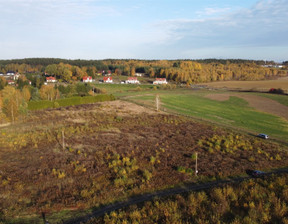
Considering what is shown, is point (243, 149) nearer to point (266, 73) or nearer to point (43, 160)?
point (43, 160)

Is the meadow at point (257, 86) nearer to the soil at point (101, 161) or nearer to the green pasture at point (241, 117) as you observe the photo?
the green pasture at point (241, 117)

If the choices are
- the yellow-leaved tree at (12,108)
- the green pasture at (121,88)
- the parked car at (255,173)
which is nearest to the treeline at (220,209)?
the parked car at (255,173)

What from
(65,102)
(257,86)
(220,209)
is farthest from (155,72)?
(220,209)

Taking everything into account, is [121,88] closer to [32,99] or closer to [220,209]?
[32,99]

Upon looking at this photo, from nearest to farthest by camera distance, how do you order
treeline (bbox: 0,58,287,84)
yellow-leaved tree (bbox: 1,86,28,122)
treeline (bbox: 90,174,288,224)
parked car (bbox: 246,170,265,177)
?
treeline (bbox: 90,174,288,224)
parked car (bbox: 246,170,265,177)
yellow-leaved tree (bbox: 1,86,28,122)
treeline (bbox: 0,58,287,84)

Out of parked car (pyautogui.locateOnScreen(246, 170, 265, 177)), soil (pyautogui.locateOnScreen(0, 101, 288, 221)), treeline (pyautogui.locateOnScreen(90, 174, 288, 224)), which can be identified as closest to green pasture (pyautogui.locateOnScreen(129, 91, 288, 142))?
soil (pyautogui.locateOnScreen(0, 101, 288, 221))

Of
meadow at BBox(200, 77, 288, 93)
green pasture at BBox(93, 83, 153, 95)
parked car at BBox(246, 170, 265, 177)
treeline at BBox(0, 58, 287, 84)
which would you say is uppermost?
treeline at BBox(0, 58, 287, 84)

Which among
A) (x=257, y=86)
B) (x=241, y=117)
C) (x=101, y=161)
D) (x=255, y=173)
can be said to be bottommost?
(x=241, y=117)

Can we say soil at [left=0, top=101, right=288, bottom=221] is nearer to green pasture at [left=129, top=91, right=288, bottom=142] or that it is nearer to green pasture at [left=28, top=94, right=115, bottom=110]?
green pasture at [left=129, top=91, right=288, bottom=142]

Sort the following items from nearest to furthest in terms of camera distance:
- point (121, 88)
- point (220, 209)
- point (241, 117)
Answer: point (220, 209) < point (241, 117) < point (121, 88)
